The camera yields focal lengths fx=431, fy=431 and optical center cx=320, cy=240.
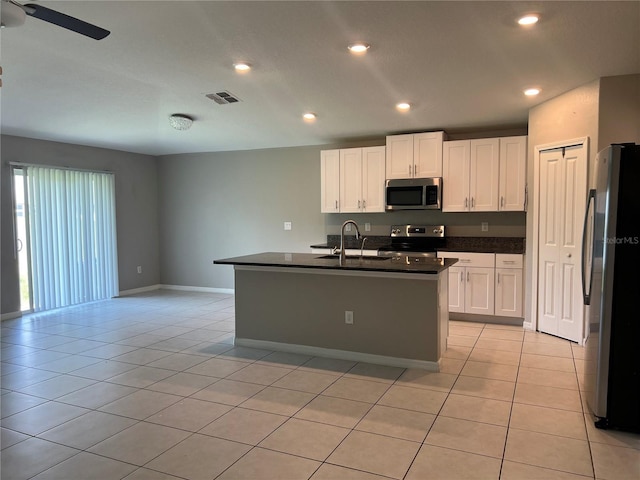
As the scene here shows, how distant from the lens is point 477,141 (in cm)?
532

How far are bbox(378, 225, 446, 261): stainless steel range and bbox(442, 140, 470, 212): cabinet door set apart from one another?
46 centimetres

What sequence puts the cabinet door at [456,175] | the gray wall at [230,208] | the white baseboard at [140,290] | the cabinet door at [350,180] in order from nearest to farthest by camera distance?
1. the cabinet door at [456,175]
2. the cabinet door at [350,180]
3. the gray wall at [230,208]
4. the white baseboard at [140,290]

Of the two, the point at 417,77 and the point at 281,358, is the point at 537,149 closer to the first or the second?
the point at 417,77

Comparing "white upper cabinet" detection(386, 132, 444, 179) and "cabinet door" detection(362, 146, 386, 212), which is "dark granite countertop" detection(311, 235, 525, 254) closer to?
"cabinet door" detection(362, 146, 386, 212)

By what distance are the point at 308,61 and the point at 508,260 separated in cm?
332

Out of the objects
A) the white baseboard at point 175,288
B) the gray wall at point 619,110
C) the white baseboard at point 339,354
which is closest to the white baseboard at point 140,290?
the white baseboard at point 175,288

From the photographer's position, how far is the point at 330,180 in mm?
6254

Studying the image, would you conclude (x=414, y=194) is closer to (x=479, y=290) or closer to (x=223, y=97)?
(x=479, y=290)

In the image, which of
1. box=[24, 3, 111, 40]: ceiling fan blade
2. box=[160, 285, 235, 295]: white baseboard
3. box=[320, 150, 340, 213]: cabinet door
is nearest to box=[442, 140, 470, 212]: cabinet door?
box=[320, 150, 340, 213]: cabinet door

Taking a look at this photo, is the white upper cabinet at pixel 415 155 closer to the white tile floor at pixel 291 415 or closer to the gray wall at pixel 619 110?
the gray wall at pixel 619 110

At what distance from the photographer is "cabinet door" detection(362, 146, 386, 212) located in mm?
5883

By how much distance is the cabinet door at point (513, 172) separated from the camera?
509cm

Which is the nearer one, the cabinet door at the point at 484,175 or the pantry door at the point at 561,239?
the pantry door at the point at 561,239

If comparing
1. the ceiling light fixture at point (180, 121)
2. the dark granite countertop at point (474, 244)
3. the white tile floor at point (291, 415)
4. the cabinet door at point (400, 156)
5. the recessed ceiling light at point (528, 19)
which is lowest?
the white tile floor at point (291, 415)
